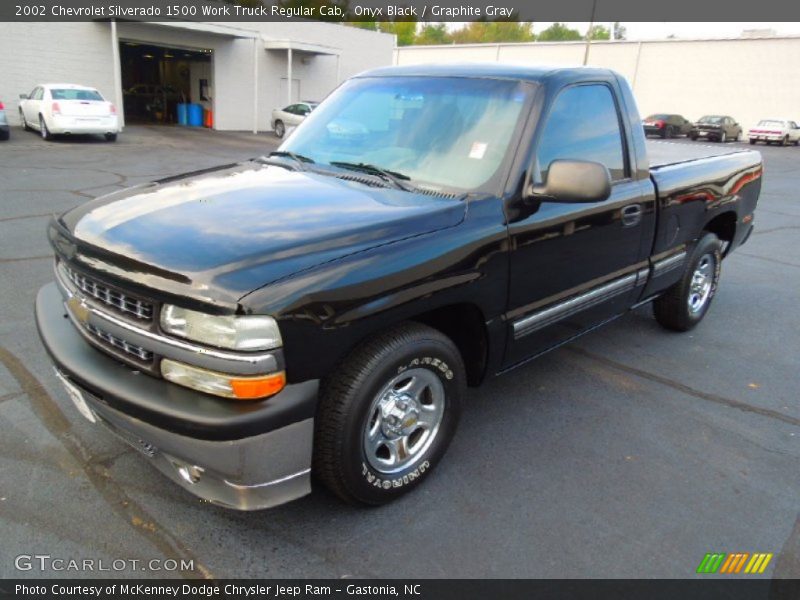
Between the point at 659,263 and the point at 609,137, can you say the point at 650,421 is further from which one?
the point at 609,137

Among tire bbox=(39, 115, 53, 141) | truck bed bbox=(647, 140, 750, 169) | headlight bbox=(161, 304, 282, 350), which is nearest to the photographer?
headlight bbox=(161, 304, 282, 350)

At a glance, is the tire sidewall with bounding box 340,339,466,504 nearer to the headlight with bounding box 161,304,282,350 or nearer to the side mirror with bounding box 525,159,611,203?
the headlight with bounding box 161,304,282,350

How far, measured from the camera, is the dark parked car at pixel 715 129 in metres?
36.1

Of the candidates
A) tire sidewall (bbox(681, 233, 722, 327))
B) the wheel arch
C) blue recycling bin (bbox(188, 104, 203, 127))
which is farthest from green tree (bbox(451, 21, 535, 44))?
tire sidewall (bbox(681, 233, 722, 327))

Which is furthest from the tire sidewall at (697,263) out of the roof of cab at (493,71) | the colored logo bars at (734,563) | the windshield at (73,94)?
the windshield at (73,94)

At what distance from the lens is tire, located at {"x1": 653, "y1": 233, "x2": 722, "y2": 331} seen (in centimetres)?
488

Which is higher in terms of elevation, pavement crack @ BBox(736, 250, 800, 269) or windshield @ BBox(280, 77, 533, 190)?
windshield @ BBox(280, 77, 533, 190)

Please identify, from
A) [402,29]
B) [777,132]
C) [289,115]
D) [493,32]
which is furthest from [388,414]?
[493,32]

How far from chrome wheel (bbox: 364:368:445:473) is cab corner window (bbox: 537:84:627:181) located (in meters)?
1.24

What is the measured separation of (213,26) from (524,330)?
83.7ft

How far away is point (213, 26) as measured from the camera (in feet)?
81.0

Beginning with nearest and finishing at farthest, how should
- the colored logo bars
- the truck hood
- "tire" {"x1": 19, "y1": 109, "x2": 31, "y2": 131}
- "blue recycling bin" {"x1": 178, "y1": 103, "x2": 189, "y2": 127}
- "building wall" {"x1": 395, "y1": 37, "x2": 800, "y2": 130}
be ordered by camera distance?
1. the truck hood
2. the colored logo bars
3. "tire" {"x1": 19, "y1": 109, "x2": 31, "y2": 131}
4. "blue recycling bin" {"x1": 178, "y1": 103, "x2": 189, "y2": 127}
5. "building wall" {"x1": 395, "y1": 37, "x2": 800, "y2": 130}

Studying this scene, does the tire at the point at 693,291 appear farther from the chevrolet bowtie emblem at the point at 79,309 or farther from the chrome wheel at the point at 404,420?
the chevrolet bowtie emblem at the point at 79,309
